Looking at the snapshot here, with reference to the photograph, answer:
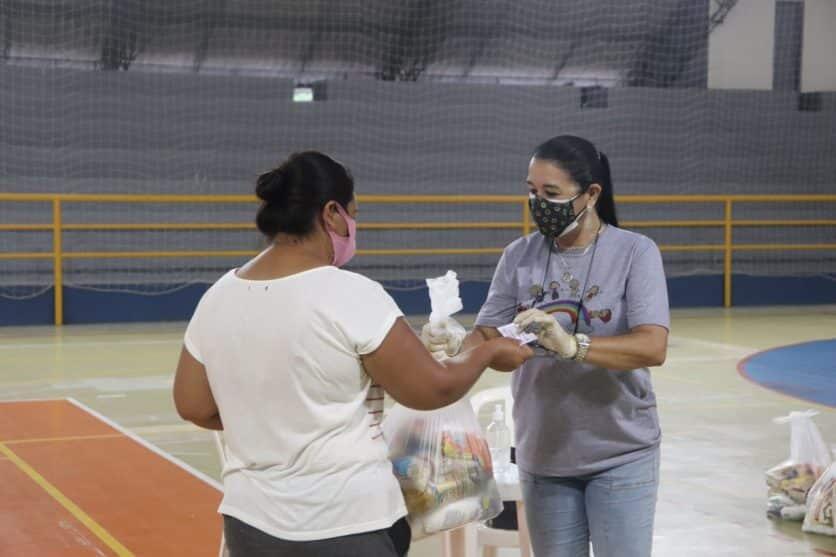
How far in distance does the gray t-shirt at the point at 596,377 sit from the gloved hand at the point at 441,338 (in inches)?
8.7

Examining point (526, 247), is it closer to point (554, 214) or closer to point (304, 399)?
point (554, 214)

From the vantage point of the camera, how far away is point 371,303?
224 cm

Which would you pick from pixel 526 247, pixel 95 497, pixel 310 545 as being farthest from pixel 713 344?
pixel 310 545

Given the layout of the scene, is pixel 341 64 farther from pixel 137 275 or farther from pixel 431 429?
pixel 431 429

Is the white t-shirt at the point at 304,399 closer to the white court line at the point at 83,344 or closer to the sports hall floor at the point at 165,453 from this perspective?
the sports hall floor at the point at 165,453

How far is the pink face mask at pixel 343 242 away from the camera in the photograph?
7.67 ft

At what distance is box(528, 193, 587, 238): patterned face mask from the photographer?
2.85 m

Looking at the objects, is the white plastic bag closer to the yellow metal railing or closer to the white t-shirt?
the white t-shirt

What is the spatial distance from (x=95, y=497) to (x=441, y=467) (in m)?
3.60

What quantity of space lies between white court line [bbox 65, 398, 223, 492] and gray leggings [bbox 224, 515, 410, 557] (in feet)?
12.1

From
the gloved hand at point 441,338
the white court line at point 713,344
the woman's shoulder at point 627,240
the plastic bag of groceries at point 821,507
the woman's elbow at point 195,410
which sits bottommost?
the white court line at point 713,344

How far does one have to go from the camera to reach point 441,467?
2668 millimetres

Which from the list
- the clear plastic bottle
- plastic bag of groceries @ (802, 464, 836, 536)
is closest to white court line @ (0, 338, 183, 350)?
plastic bag of groceries @ (802, 464, 836, 536)

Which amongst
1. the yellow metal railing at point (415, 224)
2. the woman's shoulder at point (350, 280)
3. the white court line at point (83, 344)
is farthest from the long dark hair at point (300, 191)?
the yellow metal railing at point (415, 224)
